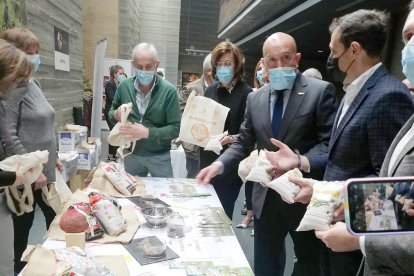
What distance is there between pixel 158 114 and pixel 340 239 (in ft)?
5.43

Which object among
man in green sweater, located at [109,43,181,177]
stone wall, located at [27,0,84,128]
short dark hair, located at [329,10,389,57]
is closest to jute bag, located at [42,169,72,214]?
man in green sweater, located at [109,43,181,177]

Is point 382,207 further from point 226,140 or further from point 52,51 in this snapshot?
point 52,51

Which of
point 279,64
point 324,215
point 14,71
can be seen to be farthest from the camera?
point 279,64

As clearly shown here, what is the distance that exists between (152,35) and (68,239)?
10.5 m

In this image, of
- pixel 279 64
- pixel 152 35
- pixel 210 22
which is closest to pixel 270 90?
pixel 279 64

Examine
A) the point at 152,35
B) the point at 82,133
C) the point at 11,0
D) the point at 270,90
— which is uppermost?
the point at 152,35

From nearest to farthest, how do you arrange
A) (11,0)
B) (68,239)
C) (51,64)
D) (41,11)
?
1. (68,239)
2. (11,0)
3. (41,11)
4. (51,64)

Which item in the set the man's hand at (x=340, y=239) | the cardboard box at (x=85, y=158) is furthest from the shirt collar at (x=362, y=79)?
the cardboard box at (x=85, y=158)

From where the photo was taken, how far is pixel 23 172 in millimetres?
1653

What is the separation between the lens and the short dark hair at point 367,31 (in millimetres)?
1331

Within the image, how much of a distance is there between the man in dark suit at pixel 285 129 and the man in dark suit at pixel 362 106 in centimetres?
24

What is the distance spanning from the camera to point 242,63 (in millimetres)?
2430

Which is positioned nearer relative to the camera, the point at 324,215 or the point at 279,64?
the point at 324,215

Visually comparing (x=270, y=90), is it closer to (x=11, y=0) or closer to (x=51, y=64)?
(x=11, y=0)
